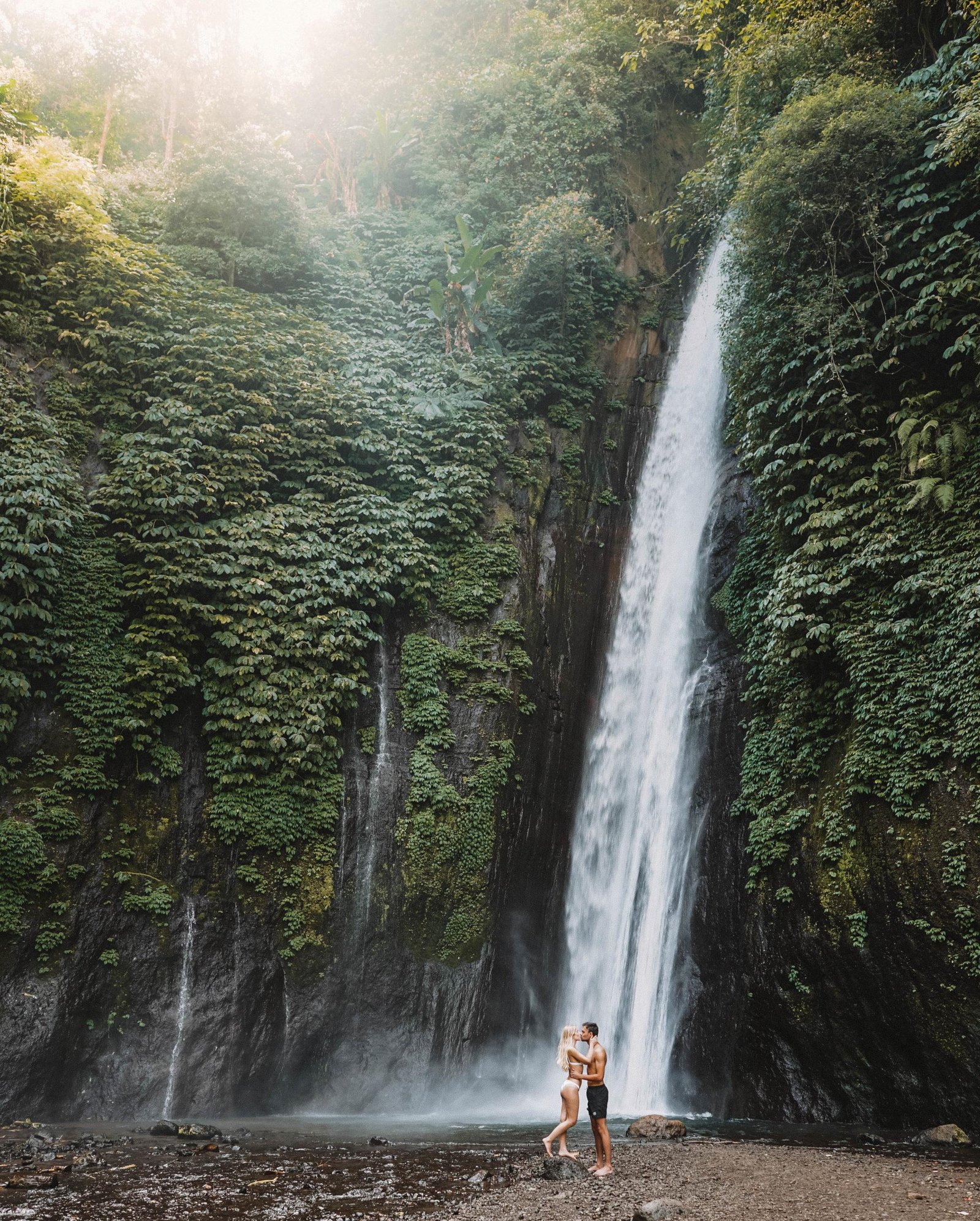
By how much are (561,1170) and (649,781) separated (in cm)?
768

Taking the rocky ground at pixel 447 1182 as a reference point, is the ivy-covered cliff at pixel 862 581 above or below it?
above

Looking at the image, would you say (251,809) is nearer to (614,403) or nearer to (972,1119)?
(972,1119)

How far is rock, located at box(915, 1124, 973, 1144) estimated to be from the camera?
27.6 feet

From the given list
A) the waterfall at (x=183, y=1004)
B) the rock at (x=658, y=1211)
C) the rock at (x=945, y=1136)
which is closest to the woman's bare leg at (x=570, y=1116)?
the rock at (x=658, y=1211)

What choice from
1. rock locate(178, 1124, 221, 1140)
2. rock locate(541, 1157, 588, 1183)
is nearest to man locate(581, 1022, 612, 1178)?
rock locate(541, 1157, 588, 1183)

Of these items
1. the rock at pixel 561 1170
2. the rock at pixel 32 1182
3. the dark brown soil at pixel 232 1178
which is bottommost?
the dark brown soil at pixel 232 1178

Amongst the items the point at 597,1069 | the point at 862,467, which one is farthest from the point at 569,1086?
the point at 862,467

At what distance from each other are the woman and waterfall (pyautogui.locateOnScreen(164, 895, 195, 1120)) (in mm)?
5732

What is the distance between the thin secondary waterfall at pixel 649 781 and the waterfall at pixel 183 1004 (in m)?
5.96

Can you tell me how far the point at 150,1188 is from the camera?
620 cm

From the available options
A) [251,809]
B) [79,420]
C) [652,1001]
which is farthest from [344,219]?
[652,1001]

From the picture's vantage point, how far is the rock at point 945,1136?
8406 millimetres

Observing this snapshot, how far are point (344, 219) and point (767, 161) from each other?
1099 centimetres

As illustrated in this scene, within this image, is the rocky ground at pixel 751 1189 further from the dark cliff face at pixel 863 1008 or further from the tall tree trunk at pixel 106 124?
the tall tree trunk at pixel 106 124
